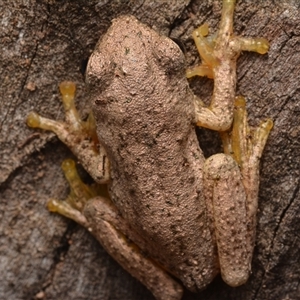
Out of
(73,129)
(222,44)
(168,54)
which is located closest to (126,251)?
(73,129)

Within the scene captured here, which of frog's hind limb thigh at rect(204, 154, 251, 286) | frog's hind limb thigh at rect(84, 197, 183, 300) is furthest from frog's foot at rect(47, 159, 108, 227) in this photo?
frog's hind limb thigh at rect(204, 154, 251, 286)

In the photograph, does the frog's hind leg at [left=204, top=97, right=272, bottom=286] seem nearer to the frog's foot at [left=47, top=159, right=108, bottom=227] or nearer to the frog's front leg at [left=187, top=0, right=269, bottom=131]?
the frog's front leg at [left=187, top=0, right=269, bottom=131]

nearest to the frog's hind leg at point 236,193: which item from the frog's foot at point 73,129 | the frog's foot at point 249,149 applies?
the frog's foot at point 249,149

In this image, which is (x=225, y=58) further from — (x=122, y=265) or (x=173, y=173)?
(x=122, y=265)

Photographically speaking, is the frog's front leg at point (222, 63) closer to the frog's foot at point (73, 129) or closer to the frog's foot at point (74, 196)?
the frog's foot at point (73, 129)

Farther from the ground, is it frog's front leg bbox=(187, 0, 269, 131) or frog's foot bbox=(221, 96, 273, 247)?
frog's front leg bbox=(187, 0, 269, 131)

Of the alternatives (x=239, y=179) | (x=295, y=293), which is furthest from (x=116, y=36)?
(x=295, y=293)
